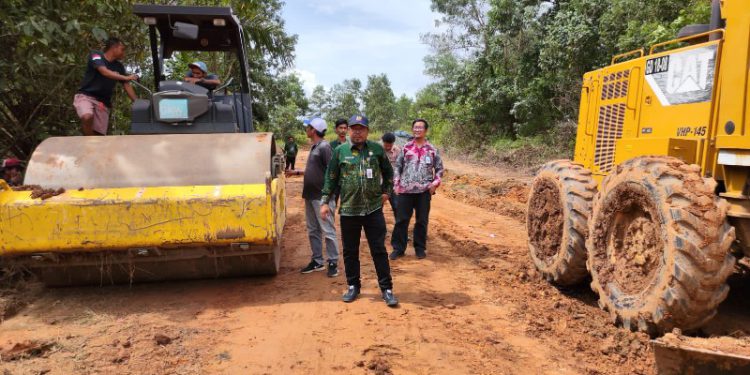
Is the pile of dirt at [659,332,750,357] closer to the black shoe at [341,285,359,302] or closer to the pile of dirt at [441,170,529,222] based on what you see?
the black shoe at [341,285,359,302]

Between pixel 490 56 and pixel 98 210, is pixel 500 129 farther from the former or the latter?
pixel 98 210

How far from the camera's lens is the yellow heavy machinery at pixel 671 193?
10.5ft

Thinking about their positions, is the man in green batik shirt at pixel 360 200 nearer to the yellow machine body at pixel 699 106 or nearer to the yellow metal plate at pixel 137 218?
the yellow metal plate at pixel 137 218

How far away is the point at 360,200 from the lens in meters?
4.58

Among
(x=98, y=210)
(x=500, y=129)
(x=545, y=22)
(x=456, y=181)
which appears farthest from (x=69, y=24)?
(x=500, y=129)

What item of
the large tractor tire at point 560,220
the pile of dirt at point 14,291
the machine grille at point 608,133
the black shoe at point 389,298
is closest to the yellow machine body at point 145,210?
the pile of dirt at point 14,291

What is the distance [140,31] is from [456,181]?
9840mm

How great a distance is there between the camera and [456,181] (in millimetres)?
15312

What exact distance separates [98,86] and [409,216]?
3798 millimetres

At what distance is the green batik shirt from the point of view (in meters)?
4.58

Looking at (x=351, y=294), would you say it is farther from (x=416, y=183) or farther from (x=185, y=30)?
(x=185, y=30)

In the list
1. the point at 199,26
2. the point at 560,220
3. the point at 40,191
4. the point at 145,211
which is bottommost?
the point at 560,220

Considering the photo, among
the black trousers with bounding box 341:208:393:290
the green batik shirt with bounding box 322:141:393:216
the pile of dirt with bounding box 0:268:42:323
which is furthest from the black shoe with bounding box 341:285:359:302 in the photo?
the pile of dirt with bounding box 0:268:42:323

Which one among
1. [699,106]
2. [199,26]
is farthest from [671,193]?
[199,26]
